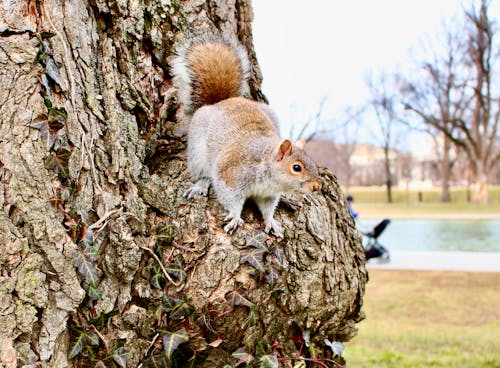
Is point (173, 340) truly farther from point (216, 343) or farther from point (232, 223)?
point (232, 223)

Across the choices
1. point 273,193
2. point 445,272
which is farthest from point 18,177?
point 445,272

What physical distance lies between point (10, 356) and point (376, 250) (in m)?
7.06

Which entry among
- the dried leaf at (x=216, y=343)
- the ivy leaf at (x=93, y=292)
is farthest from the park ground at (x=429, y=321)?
the ivy leaf at (x=93, y=292)

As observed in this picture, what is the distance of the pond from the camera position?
9.65 meters

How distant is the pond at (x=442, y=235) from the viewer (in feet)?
31.7

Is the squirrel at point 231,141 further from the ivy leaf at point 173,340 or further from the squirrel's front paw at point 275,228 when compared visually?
the ivy leaf at point 173,340

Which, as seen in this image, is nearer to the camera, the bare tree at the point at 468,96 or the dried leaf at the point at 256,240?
the dried leaf at the point at 256,240

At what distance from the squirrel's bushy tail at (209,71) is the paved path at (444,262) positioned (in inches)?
225

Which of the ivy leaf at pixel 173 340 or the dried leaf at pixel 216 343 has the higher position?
the ivy leaf at pixel 173 340

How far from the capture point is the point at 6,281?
47.4 inches

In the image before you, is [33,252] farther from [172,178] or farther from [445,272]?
[445,272]

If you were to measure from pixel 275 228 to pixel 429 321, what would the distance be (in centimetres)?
371

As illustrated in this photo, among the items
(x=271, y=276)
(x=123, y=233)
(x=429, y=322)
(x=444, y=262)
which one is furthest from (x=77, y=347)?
(x=444, y=262)

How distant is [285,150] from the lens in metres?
1.82
